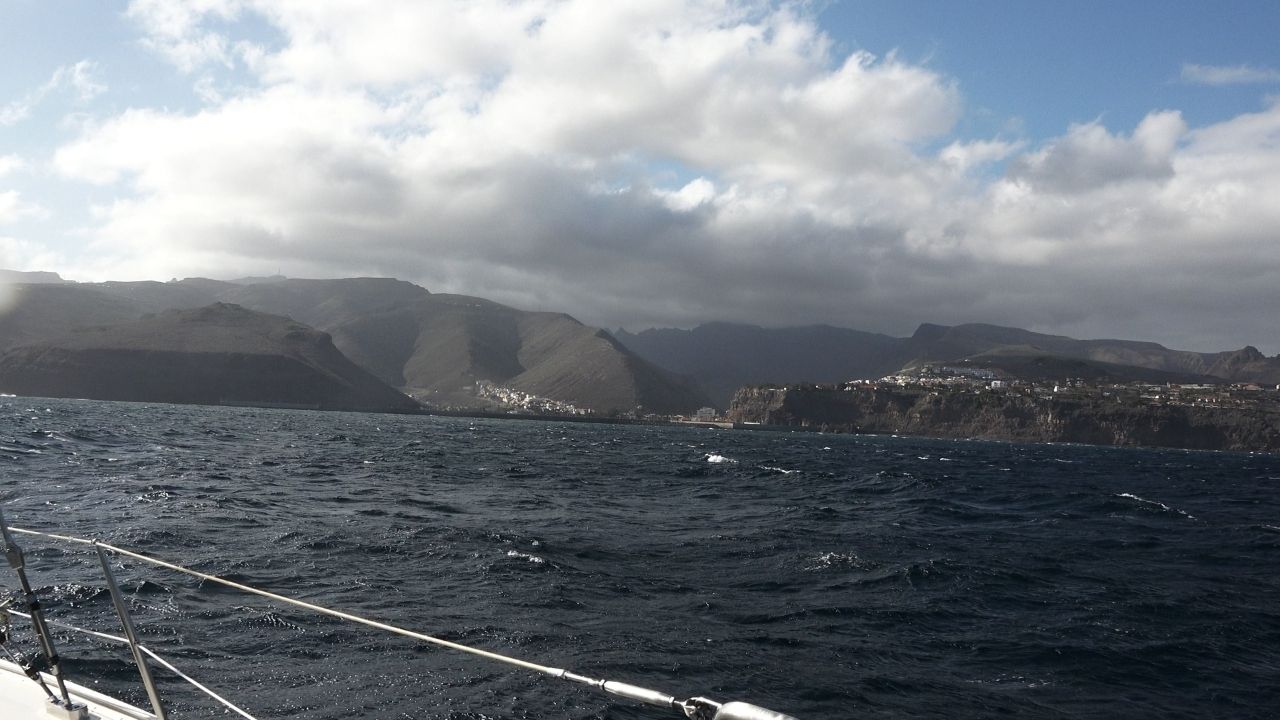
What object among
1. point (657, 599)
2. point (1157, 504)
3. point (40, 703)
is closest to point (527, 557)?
point (657, 599)

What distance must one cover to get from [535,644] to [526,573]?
623cm

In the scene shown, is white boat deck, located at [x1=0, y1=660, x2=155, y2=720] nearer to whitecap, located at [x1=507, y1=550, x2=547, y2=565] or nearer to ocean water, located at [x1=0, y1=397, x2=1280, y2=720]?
ocean water, located at [x1=0, y1=397, x2=1280, y2=720]

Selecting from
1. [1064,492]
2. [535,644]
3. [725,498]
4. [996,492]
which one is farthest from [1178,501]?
[535,644]

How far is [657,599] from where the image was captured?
20.9m

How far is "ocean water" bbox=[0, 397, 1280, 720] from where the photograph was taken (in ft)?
47.9

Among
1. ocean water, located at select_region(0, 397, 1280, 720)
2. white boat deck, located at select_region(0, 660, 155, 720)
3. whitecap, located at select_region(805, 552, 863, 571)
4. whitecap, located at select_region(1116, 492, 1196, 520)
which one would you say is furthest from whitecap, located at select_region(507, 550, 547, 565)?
whitecap, located at select_region(1116, 492, 1196, 520)

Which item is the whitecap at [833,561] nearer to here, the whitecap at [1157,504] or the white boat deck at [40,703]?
the white boat deck at [40,703]

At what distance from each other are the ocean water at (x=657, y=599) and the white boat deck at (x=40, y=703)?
5.03m

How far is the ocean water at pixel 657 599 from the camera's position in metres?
14.6

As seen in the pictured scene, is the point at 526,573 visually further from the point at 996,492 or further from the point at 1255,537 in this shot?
the point at 996,492

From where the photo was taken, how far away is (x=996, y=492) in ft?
186

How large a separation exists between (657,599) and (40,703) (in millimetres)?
14899

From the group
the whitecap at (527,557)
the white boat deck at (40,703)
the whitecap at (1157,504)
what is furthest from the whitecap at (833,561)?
the whitecap at (1157,504)

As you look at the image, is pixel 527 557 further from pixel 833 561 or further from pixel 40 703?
pixel 40 703
